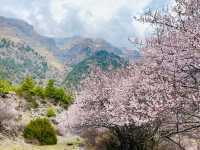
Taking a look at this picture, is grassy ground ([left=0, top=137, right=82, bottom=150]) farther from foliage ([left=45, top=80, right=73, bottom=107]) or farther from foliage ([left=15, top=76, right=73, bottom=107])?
foliage ([left=45, top=80, right=73, bottom=107])

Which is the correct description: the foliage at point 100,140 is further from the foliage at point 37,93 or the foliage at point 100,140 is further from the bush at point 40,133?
the foliage at point 37,93

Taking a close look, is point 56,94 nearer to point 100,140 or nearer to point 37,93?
point 37,93

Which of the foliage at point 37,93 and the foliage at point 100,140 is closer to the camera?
the foliage at point 100,140

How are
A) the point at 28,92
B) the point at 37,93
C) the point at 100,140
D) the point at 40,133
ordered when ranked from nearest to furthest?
the point at 100,140 → the point at 40,133 → the point at 28,92 → the point at 37,93

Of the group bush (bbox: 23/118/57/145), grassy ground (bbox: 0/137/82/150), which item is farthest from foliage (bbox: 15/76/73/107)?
bush (bbox: 23/118/57/145)

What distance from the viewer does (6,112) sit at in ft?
176

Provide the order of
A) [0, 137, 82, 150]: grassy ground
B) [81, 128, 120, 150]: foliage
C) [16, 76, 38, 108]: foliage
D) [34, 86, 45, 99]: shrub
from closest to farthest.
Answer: [81, 128, 120, 150]: foliage, [0, 137, 82, 150]: grassy ground, [16, 76, 38, 108]: foliage, [34, 86, 45, 99]: shrub

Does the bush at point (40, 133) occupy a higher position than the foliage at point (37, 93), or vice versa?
the foliage at point (37, 93)

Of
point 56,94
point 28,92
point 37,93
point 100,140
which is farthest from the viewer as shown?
point 56,94

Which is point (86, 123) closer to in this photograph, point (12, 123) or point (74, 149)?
point (74, 149)

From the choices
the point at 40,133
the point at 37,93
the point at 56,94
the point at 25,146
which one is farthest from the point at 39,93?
the point at 25,146

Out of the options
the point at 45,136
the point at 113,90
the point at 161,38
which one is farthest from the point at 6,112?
the point at 161,38

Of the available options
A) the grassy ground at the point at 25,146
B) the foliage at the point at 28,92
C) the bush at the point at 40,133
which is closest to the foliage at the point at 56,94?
the foliage at the point at 28,92

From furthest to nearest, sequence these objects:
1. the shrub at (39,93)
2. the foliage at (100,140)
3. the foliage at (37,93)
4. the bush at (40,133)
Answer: the shrub at (39,93) < the foliage at (37,93) < the bush at (40,133) < the foliage at (100,140)
